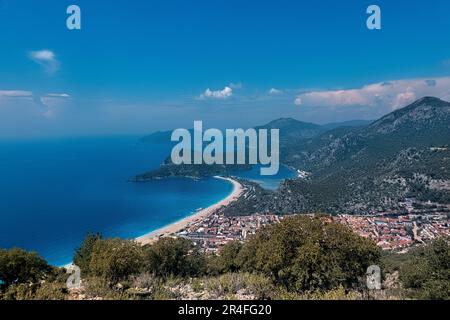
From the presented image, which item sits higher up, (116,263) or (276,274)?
(116,263)

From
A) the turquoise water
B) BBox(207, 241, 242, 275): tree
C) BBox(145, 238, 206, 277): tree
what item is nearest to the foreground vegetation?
BBox(145, 238, 206, 277): tree

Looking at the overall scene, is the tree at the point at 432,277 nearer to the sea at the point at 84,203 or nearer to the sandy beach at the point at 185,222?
the sandy beach at the point at 185,222

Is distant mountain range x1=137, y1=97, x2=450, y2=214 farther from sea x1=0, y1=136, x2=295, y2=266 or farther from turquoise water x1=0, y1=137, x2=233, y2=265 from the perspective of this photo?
turquoise water x1=0, y1=137, x2=233, y2=265

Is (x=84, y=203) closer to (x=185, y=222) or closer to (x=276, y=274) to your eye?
(x=185, y=222)

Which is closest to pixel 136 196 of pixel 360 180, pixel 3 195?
pixel 3 195

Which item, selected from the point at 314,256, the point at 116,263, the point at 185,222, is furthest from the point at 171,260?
the point at 185,222

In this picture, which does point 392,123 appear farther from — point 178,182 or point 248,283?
point 248,283

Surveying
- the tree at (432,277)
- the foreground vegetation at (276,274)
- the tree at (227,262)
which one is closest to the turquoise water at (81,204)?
the tree at (227,262)

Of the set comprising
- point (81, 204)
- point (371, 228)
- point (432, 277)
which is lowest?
point (81, 204)
